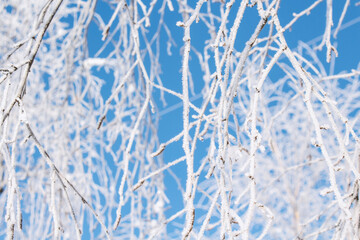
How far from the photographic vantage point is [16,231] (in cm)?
82

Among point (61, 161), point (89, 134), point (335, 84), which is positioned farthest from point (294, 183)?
point (61, 161)

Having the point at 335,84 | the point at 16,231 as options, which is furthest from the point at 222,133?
the point at 335,84

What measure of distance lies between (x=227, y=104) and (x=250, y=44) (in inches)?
5.4

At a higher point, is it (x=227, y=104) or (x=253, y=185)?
(x=227, y=104)

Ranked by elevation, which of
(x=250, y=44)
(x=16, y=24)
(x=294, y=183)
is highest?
(x=16, y=24)

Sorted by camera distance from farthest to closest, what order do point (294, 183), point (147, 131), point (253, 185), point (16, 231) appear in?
point (294, 183) → point (147, 131) → point (16, 231) → point (253, 185)

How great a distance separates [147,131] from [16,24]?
1200 mm

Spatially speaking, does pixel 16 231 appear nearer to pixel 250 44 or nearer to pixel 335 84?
pixel 250 44

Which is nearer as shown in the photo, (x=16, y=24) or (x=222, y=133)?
(x=222, y=133)

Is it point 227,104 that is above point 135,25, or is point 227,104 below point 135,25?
below

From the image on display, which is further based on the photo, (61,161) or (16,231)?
(61,161)

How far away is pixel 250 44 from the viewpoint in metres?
0.87

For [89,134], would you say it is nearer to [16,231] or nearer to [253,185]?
[16,231]

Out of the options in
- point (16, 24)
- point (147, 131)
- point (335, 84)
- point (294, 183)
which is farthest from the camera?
point (294, 183)
